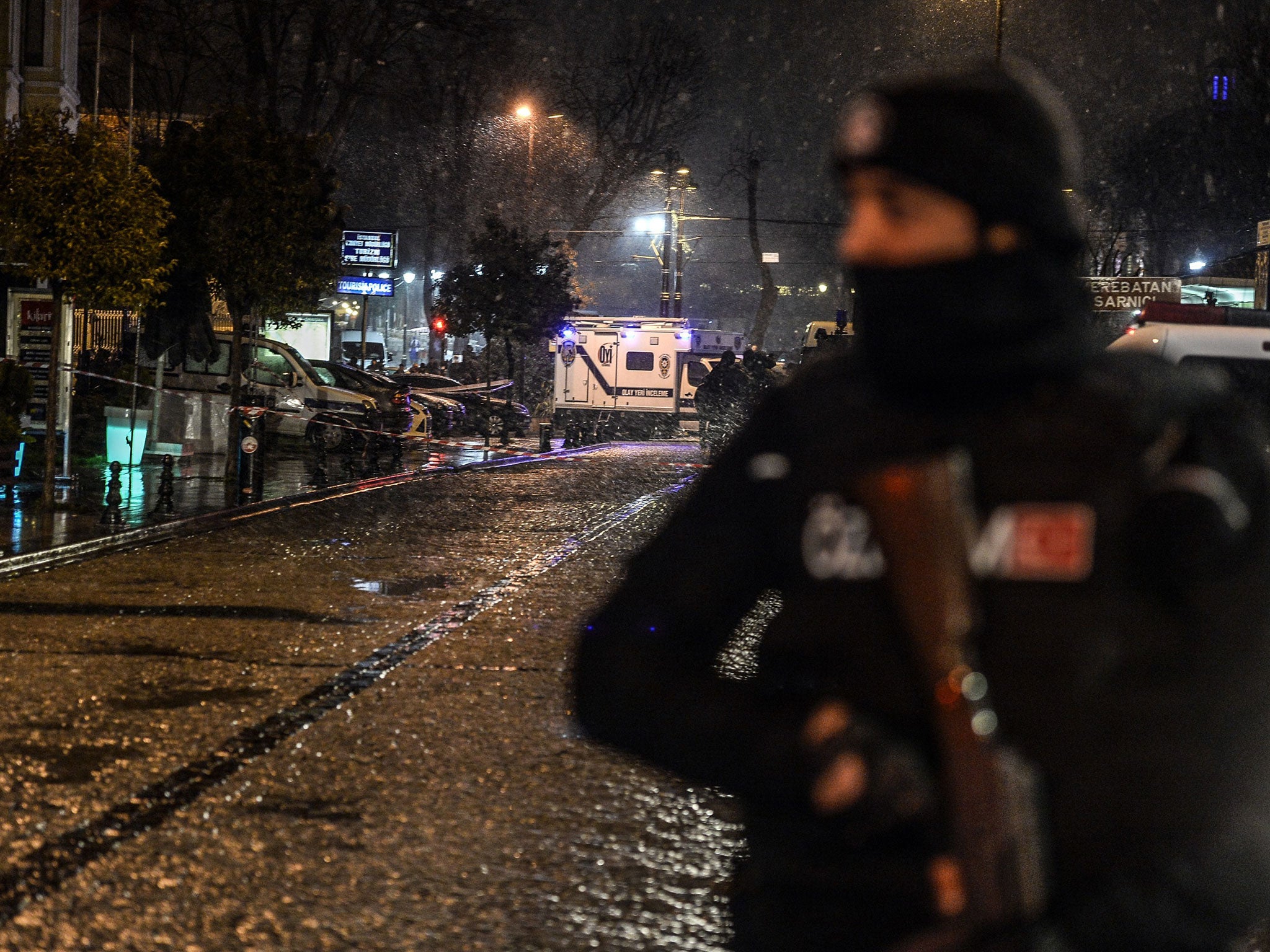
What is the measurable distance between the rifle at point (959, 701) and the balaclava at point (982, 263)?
117 mm

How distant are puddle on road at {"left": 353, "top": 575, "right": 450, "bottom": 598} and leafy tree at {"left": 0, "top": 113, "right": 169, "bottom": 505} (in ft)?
16.6

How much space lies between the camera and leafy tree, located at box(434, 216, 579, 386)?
38750mm

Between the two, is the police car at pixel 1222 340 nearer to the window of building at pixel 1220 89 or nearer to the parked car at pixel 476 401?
the parked car at pixel 476 401

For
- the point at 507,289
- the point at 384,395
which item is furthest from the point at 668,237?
the point at 384,395

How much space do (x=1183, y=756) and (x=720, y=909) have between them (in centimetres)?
297

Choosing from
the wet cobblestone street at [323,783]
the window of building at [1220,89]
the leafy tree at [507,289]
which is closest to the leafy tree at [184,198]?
the wet cobblestone street at [323,783]

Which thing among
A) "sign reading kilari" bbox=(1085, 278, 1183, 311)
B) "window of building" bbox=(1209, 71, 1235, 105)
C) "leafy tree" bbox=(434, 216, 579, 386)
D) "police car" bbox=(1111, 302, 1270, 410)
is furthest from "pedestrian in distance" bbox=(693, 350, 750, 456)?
"window of building" bbox=(1209, 71, 1235, 105)

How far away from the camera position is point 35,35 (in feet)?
79.6

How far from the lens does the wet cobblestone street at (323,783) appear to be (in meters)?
4.22

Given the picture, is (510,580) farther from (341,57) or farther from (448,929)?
(341,57)

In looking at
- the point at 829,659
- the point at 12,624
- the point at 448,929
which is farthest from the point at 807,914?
the point at 12,624

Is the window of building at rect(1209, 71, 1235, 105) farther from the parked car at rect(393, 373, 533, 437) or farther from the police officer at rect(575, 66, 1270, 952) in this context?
the police officer at rect(575, 66, 1270, 952)

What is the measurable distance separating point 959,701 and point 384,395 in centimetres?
2802

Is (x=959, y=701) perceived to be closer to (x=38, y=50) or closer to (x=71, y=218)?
(x=71, y=218)
